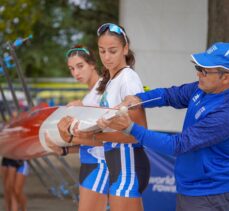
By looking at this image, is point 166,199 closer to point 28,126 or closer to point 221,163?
point 28,126

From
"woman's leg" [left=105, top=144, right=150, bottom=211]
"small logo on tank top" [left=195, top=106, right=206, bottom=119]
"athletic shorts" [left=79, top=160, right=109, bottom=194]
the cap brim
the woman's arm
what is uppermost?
the cap brim

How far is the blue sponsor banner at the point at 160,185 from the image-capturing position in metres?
6.04

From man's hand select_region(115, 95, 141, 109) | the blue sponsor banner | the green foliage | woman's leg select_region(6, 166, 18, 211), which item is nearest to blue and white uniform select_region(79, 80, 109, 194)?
man's hand select_region(115, 95, 141, 109)

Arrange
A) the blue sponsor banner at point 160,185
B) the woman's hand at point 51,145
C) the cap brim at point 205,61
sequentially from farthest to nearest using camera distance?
1. the blue sponsor banner at point 160,185
2. the woman's hand at point 51,145
3. the cap brim at point 205,61

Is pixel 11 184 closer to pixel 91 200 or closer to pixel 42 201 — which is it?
pixel 42 201

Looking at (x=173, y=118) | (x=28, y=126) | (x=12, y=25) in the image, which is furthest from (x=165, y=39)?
(x=12, y=25)

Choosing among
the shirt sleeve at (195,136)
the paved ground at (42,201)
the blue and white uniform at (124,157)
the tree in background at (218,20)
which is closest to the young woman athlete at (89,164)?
the blue and white uniform at (124,157)

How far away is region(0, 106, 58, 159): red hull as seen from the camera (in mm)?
4746

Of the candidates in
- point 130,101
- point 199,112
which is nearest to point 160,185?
point 130,101

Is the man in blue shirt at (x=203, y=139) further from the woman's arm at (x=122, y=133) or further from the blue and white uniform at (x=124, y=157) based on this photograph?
the blue and white uniform at (x=124, y=157)

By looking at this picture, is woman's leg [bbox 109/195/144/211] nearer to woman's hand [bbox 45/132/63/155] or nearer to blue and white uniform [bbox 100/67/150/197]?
blue and white uniform [bbox 100/67/150/197]

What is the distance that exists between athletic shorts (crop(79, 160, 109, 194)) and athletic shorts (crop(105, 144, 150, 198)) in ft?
0.98

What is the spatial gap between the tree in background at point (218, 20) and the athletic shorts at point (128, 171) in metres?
2.09

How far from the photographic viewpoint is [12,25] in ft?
40.1
